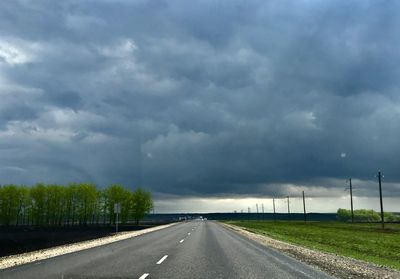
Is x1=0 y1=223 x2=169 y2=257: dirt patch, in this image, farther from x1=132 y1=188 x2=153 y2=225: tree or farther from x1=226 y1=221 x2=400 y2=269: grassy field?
x1=132 y1=188 x2=153 y2=225: tree

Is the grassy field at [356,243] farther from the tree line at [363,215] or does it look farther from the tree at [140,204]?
the tree line at [363,215]

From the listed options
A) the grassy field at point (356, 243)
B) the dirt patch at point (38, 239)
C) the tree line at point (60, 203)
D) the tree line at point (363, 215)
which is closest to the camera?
the grassy field at point (356, 243)

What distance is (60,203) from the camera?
116312 mm

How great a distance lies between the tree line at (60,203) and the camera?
110 metres

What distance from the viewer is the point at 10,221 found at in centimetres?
10975

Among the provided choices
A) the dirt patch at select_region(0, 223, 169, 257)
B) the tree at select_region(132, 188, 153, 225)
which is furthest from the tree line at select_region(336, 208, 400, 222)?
the dirt patch at select_region(0, 223, 169, 257)

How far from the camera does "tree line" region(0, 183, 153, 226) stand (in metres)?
110

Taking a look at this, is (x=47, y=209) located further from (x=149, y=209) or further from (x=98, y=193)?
(x=149, y=209)

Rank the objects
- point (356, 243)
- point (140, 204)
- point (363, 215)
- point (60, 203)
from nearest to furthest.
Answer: point (356, 243) → point (60, 203) → point (140, 204) → point (363, 215)

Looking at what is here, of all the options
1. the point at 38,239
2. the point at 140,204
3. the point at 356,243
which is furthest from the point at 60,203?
the point at 356,243

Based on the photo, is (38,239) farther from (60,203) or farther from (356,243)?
(60,203)

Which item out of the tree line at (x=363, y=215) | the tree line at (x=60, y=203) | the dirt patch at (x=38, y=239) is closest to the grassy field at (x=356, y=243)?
the dirt patch at (x=38, y=239)

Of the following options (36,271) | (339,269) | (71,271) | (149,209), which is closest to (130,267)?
(71,271)

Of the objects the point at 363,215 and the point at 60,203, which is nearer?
the point at 60,203
